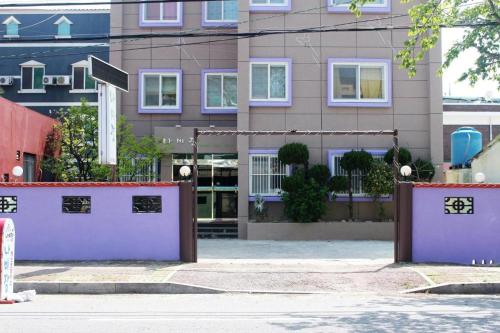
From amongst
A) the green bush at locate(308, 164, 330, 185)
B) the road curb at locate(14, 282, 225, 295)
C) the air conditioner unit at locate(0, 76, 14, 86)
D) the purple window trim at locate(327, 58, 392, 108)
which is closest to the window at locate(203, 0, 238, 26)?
the purple window trim at locate(327, 58, 392, 108)

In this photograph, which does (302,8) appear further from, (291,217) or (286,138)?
(291,217)

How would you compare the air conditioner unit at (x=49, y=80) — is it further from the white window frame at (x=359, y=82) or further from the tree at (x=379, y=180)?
the tree at (x=379, y=180)

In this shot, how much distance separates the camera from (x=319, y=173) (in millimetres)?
20094

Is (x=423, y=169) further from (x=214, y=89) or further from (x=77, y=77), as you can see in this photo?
(x=77, y=77)

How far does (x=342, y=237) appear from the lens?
19.9m

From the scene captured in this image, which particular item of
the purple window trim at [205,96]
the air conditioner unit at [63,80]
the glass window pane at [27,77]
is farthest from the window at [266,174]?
the glass window pane at [27,77]

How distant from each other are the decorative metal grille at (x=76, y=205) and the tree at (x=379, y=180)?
9789mm

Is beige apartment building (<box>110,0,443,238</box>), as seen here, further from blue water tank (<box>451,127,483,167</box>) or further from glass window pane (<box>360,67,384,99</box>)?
blue water tank (<box>451,127,483,167</box>)

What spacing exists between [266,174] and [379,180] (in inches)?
151

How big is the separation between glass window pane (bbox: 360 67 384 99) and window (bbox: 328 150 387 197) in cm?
201

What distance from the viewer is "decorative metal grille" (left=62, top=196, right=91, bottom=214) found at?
46.3 ft

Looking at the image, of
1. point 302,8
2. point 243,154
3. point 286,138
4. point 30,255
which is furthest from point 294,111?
point 30,255

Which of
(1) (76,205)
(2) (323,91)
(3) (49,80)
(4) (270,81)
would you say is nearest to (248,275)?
(1) (76,205)

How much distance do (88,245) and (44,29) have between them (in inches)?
800
